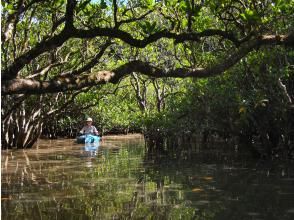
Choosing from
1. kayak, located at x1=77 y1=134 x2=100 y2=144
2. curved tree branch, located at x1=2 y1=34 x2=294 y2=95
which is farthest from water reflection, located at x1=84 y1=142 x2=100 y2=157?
curved tree branch, located at x1=2 y1=34 x2=294 y2=95

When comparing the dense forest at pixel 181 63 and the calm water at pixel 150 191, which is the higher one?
the dense forest at pixel 181 63

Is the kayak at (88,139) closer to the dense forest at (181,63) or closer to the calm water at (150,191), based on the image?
the dense forest at (181,63)

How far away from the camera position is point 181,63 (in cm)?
1275

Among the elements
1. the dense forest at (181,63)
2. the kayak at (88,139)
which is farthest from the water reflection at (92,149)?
the dense forest at (181,63)

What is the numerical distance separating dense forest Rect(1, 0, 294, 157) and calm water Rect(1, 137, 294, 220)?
1696 millimetres

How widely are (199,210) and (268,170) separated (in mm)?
4841

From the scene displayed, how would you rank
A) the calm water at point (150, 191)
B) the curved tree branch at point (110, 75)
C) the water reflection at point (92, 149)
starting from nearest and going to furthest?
the curved tree branch at point (110, 75), the calm water at point (150, 191), the water reflection at point (92, 149)

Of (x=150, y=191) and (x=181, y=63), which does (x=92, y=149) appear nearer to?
(x=181, y=63)

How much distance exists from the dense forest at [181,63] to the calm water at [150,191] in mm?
1696

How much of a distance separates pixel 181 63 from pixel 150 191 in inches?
Result: 217

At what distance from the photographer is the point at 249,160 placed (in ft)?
43.5

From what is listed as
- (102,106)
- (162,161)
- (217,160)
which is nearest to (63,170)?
(162,161)

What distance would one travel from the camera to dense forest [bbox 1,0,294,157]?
6.67 meters

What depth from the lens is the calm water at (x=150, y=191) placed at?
21.0 ft
